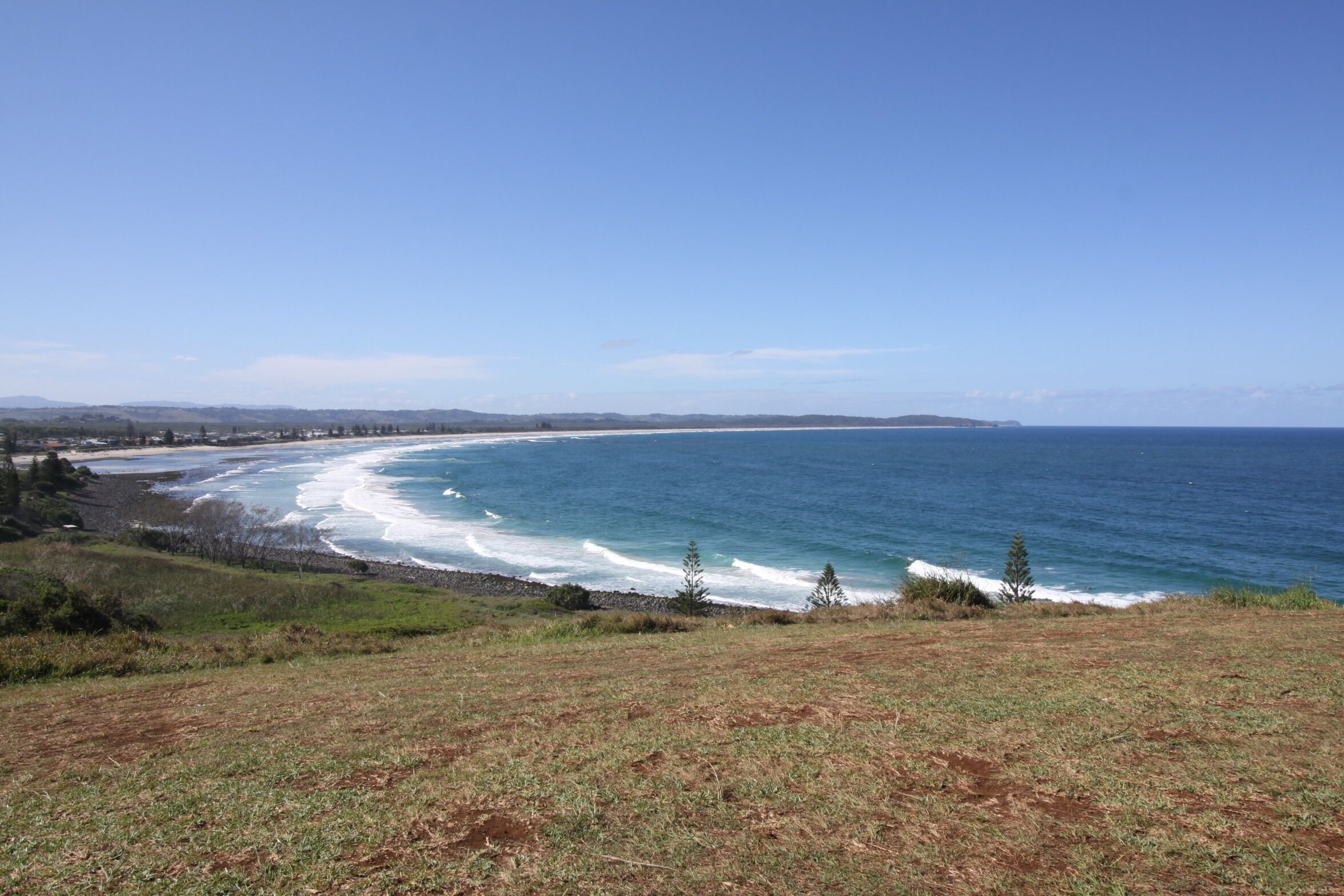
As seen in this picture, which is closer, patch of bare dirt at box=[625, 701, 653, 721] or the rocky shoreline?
patch of bare dirt at box=[625, 701, 653, 721]

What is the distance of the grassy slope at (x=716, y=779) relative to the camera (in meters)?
4.61

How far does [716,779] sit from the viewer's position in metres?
6.00

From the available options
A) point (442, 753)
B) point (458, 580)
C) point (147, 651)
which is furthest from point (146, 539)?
point (442, 753)

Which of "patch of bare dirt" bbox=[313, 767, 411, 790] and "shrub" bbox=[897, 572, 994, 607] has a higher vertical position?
"patch of bare dirt" bbox=[313, 767, 411, 790]

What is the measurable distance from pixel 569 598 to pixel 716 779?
26.1 meters

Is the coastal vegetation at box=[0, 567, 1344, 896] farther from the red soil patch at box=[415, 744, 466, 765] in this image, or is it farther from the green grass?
the green grass

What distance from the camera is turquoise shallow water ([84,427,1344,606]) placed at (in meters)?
39.2

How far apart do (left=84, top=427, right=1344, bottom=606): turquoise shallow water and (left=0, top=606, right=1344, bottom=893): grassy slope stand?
17.0m

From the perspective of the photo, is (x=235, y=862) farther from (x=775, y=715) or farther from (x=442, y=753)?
(x=775, y=715)

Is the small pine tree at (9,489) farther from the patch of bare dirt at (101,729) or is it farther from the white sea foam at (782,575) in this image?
the patch of bare dirt at (101,729)

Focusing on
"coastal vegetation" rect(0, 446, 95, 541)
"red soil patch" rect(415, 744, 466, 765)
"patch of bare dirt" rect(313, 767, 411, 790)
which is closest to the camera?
"patch of bare dirt" rect(313, 767, 411, 790)

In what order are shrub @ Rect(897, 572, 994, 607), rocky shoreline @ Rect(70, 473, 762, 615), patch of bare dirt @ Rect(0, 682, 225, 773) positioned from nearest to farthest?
patch of bare dirt @ Rect(0, 682, 225, 773) → shrub @ Rect(897, 572, 994, 607) → rocky shoreline @ Rect(70, 473, 762, 615)

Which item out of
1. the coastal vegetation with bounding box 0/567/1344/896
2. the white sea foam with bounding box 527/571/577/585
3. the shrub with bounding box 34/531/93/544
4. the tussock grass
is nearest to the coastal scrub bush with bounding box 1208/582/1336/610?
the coastal vegetation with bounding box 0/567/1344/896

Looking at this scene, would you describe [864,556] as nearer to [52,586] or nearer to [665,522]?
[665,522]
